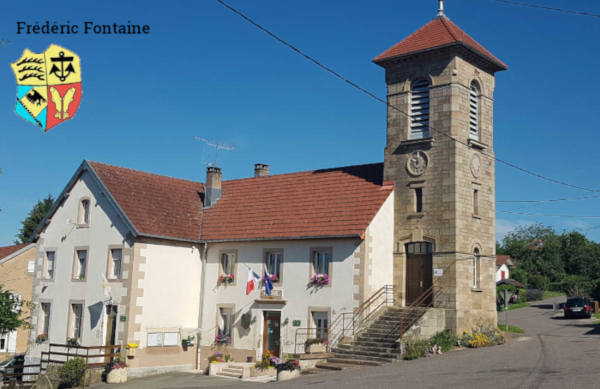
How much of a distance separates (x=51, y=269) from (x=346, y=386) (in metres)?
19.2

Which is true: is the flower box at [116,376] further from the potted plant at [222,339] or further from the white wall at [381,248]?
the white wall at [381,248]

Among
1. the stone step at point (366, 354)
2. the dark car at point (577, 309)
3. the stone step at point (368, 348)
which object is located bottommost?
the stone step at point (366, 354)

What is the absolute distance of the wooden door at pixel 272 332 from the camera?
90.6 feet

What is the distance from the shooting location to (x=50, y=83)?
1541 cm

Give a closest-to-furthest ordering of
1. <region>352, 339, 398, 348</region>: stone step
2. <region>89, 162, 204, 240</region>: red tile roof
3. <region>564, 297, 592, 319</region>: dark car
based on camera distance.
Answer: <region>352, 339, 398, 348</region>: stone step → <region>89, 162, 204, 240</region>: red tile roof → <region>564, 297, 592, 319</region>: dark car

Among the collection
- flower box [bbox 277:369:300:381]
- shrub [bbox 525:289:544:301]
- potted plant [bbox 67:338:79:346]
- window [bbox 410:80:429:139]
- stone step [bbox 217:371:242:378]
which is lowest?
stone step [bbox 217:371:242:378]

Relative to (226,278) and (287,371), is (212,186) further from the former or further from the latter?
(287,371)

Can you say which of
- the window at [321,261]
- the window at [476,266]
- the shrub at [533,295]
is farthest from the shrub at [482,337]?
the shrub at [533,295]

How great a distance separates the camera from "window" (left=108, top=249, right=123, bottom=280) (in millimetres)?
28547

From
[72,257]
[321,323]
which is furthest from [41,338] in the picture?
[321,323]

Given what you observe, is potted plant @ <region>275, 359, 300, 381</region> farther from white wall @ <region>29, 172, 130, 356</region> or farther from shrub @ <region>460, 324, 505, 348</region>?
white wall @ <region>29, 172, 130, 356</region>

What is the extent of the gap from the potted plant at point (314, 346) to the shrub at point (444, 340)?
4.20 metres

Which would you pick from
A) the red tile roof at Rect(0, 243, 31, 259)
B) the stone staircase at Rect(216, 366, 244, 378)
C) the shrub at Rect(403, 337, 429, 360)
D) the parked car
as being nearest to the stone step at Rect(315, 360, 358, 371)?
the shrub at Rect(403, 337, 429, 360)

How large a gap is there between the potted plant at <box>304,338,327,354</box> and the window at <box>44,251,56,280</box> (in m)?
14.0
